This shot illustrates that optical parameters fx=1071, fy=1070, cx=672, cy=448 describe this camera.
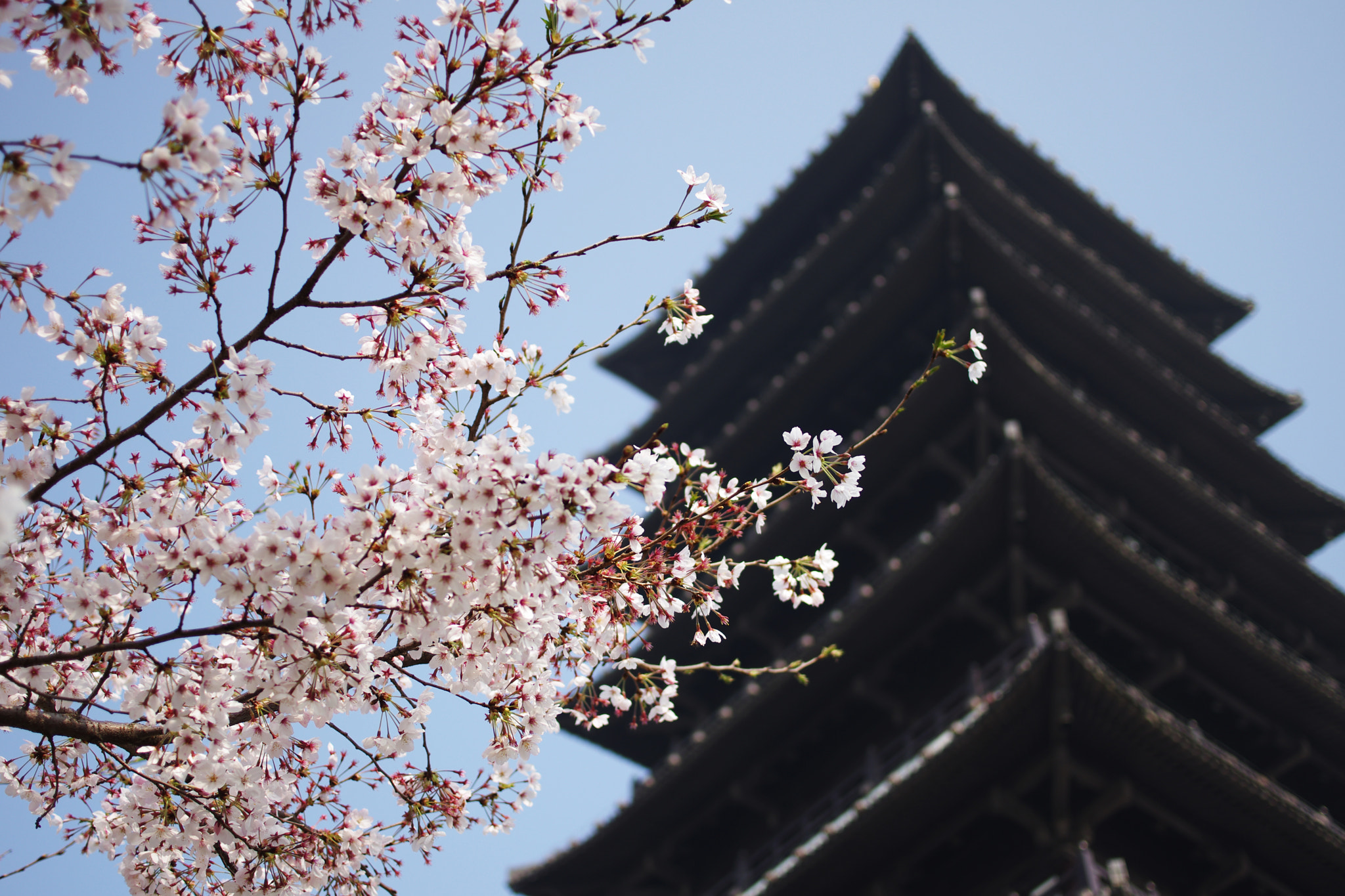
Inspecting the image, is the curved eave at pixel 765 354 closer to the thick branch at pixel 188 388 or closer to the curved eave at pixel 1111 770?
the curved eave at pixel 1111 770

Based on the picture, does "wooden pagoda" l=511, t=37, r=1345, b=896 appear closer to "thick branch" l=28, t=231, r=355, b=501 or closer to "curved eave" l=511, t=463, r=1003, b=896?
"curved eave" l=511, t=463, r=1003, b=896

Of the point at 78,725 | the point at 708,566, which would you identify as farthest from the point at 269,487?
the point at 708,566

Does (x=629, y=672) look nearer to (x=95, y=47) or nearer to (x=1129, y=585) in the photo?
(x=95, y=47)

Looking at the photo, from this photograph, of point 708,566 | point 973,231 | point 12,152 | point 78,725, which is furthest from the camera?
point 973,231

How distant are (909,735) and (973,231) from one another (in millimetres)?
8549

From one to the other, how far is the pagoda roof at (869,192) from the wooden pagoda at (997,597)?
0.26 ft

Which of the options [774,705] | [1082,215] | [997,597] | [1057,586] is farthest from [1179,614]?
[1082,215]

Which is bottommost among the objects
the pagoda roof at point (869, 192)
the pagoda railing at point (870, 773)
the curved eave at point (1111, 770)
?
the curved eave at point (1111, 770)

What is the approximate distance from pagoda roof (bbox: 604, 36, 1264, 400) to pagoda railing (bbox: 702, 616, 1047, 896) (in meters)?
12.0

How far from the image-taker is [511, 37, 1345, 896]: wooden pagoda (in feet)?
38.1

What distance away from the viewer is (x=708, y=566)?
371 cm

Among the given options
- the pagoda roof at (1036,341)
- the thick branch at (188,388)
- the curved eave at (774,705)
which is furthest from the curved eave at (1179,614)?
the thick branch at (188,388)

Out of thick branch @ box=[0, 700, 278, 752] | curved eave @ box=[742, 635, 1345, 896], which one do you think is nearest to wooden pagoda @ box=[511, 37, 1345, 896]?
curved eave @ box=[742, 635, 1345, 896]

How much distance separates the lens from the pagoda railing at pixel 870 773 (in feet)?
40.3
